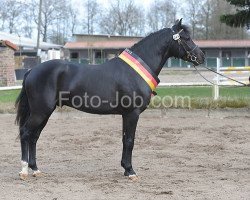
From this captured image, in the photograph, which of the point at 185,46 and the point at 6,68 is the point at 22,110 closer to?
the point at 185,46

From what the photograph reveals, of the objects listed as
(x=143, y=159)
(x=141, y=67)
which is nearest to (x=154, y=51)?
(x=141, y=67)

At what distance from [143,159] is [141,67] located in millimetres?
1812

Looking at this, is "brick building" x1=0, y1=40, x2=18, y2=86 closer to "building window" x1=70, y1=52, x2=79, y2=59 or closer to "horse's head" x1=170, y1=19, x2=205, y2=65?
"horse's head" x1=170, y1=19, x2=205, y2=65

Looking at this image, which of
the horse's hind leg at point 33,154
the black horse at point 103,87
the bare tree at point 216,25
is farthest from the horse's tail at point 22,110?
the bare tree at point 216,25

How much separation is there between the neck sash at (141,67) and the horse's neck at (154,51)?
3.0 inches

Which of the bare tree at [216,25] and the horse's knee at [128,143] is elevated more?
the bare tree at [216,25]

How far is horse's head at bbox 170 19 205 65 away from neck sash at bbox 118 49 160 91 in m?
0.48

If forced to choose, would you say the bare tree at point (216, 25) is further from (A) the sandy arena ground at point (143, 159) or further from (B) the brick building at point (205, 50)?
(A) the sandy arena ground at point (143, 159)

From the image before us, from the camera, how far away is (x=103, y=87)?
222 inches

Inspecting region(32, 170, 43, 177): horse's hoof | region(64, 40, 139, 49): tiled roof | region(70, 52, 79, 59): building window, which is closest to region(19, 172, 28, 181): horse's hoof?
region(32, 170, 43, 177): horse's hoof

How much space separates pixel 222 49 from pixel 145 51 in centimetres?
4715

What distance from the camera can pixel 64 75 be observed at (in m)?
5.72

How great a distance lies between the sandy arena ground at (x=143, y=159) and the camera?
197 inches

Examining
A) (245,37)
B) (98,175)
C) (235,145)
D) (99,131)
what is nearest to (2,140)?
(99,131)
